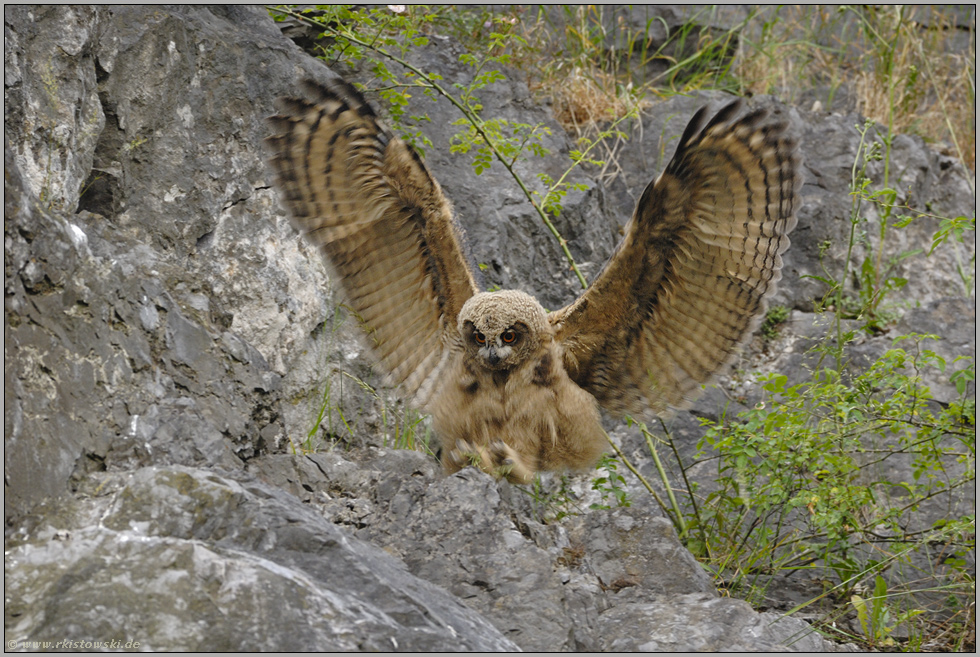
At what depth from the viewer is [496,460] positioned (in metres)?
4.18

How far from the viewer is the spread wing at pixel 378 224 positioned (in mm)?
4297

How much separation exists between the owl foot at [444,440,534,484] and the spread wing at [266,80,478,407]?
57 centimetres

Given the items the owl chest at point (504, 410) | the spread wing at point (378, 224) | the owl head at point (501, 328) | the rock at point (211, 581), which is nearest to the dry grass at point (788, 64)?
the spread wing at point (378, 224)

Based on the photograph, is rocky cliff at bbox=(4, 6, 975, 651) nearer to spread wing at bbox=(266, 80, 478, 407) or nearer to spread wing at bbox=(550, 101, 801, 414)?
spread wing at bbox=(266, 80, 478, 407)

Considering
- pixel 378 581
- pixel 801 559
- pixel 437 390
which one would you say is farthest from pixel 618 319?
pixel 378 581

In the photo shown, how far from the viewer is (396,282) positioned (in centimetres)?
466

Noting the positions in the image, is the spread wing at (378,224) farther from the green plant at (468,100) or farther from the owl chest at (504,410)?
the green plant at (468,100)

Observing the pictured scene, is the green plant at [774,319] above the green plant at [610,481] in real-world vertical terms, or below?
above

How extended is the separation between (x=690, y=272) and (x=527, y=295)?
0.80m

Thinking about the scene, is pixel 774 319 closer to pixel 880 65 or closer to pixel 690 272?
pixel 690 272

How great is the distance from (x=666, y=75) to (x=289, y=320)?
4.72 m

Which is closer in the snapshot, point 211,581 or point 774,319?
point 211,581

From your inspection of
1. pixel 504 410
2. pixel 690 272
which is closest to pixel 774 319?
pixel 690 272

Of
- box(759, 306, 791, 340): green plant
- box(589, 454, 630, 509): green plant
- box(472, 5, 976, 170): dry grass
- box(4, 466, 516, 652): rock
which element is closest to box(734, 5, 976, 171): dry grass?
box(472, 5, 976, 170): dry grass
